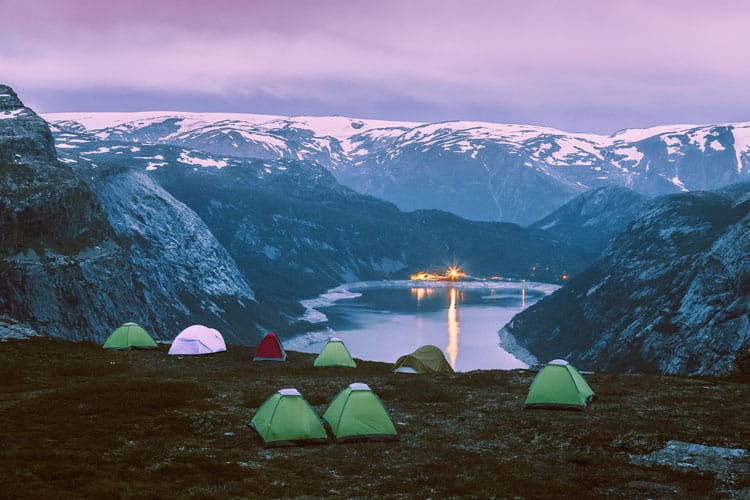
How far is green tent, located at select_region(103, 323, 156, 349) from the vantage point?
6756 centimetres

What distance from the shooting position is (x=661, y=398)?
4572 centimetres

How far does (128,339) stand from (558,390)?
143 feet

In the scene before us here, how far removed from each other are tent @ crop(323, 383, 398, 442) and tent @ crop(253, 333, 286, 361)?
1226 inches

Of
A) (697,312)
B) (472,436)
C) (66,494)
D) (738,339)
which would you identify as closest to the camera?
(66,494)

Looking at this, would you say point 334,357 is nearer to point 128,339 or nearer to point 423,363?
point 423,363

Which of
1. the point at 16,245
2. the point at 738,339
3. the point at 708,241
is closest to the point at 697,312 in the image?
the point at 738,339

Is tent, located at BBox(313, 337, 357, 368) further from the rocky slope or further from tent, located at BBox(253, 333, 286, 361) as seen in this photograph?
the rocky slope

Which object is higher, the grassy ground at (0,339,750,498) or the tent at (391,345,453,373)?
the grassy ground at (0,339,750,498)

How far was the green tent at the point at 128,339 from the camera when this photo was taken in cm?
6756

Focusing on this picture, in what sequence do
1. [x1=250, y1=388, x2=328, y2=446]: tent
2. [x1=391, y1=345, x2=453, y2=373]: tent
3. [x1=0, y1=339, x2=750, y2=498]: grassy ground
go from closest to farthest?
[x1=0, y1=339, x2=750, y2=498]: grassy ground
[x1=250, y1=388, x2=328, y2=446]: tent
[x1=391, y1=345, x2=453, y2=373]: tent

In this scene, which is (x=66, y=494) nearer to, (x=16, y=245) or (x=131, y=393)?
(x=131, y=393)

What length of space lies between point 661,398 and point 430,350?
76.7 ft

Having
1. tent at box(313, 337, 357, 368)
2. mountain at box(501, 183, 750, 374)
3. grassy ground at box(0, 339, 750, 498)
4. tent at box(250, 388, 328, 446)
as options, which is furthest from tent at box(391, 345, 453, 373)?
mountain at box(501, 183, 750, 374)

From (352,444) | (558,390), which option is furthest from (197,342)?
(558,390)
